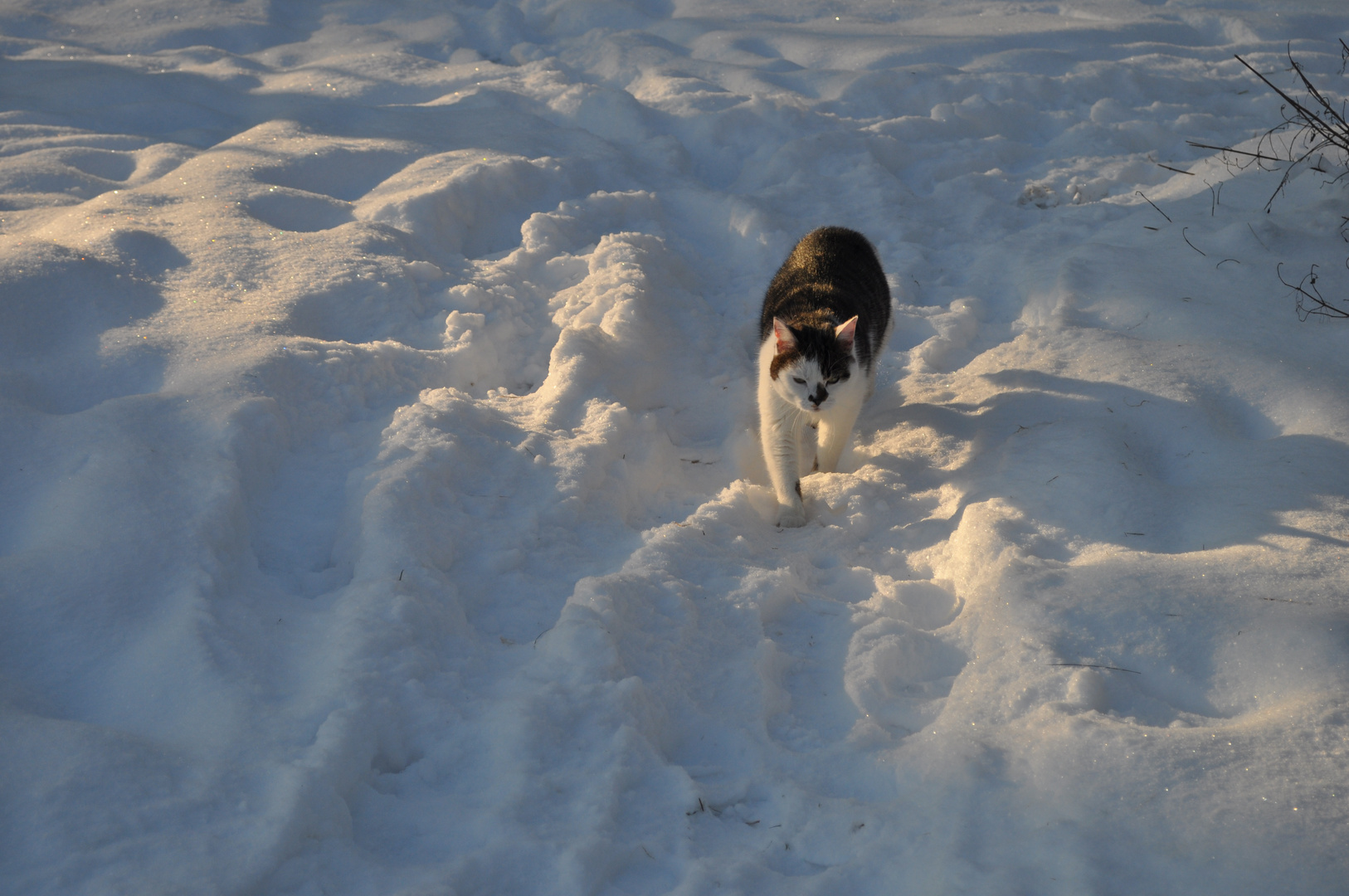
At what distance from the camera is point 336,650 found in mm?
2217

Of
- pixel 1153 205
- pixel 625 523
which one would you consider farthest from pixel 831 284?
pixel 1153 205

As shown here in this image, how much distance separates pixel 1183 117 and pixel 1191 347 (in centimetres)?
386

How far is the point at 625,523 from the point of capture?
3.16 m

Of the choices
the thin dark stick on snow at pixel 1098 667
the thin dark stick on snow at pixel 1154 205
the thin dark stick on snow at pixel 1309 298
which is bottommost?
the thin dark stick on snow at pixel 1098 667

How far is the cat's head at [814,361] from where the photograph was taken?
11.0ft

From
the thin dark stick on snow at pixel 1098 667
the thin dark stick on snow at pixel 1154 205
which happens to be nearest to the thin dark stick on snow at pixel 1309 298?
the thin dark stick on snow at pixel 1154 205

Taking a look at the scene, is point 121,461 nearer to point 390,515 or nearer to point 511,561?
point 390,515

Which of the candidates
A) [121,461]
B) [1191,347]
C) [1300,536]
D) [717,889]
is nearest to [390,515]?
[121,461]

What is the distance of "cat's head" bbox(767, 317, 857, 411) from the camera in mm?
3348

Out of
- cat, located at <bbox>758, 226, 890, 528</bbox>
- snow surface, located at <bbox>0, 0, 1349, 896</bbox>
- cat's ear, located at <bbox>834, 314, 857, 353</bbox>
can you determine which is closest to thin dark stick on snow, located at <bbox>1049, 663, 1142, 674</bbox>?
snow surface, located at <bbox>0, 0, 1349, 896</bbox>

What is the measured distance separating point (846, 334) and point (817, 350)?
0.15m

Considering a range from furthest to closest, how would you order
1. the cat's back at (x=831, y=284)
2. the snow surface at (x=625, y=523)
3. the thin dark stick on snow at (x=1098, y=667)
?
the cat's back at (x=831, y=284), the thin dark stick on snow at (x=1098, y=667), the snow surface at (x=625, y=523)

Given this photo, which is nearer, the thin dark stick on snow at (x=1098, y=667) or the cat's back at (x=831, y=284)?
the thin dark stick on snow at (x=1098, y=667)

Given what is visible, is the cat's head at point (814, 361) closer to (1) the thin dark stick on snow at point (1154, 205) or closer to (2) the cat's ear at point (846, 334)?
(2) the cat's ear at point (846, 334)
